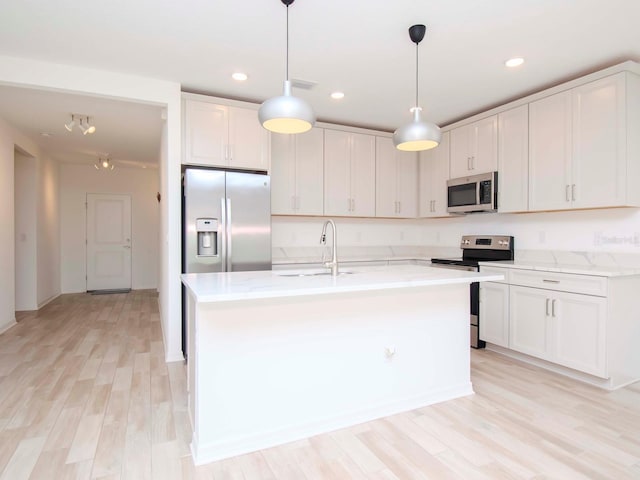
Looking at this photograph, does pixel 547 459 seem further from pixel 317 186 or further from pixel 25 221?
pixel 25 221

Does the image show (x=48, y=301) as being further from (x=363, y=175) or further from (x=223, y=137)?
(x=363, y=175)

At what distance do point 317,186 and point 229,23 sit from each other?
2.17 m

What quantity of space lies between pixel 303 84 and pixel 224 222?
1.46 metres

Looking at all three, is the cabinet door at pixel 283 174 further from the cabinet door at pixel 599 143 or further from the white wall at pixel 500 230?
the cabinet door at pixel 599 143

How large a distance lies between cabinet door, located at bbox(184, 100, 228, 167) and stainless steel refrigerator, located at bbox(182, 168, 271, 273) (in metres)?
0.16

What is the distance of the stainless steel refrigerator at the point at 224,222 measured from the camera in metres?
3.28

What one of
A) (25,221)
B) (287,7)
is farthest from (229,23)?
(25,221)

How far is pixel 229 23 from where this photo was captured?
2.36 metres

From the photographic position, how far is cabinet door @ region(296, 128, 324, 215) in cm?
421

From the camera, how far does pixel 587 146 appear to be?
2.99m

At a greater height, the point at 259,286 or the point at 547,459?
the point at 259,286

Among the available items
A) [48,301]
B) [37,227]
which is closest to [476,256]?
[37,227]

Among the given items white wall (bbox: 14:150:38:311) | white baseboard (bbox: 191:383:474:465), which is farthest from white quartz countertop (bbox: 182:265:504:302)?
white wall (bbox: 14:150:38:311)

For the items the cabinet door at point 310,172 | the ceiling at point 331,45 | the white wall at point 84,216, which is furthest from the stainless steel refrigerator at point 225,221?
the white wall at point 84,216
